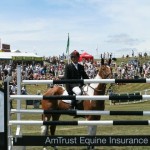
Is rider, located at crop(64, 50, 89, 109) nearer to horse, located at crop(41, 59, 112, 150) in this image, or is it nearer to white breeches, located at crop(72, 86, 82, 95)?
white breeches, located at crop(72, 86, 82, 95)

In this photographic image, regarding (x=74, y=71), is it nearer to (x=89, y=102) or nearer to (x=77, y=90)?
(x=77, y=90)

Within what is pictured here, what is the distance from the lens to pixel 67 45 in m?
49.1

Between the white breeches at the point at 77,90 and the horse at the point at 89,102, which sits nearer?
the horse at the point at 89,102

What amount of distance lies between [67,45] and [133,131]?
3403 cm

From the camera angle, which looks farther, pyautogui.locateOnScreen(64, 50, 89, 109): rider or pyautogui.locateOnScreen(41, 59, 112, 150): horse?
pyautogui.locateOnScreen(64, 50, 89, 109): rider

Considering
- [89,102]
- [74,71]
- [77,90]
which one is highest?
[74,71]

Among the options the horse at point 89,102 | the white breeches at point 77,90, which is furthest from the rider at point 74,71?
the horse at point 89,102

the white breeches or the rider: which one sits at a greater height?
the rider

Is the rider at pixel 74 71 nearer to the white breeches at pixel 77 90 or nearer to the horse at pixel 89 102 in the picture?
the white breeches at pixel 77 90

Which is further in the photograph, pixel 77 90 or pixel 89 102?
pixel 77 90

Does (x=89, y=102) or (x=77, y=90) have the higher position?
(x=77, y=90)

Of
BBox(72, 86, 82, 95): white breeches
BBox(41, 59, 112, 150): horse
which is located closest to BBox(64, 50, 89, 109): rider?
BBox(72, 86, 82, 95): white breeches

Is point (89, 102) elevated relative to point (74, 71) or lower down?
lower down

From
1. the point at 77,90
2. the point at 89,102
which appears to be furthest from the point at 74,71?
the point at 89,102
